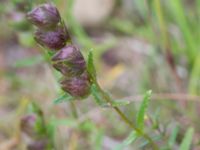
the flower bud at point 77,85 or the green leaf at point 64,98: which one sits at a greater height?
the flower bud at point 77,85

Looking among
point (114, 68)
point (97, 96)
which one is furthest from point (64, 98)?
point (114, 68)

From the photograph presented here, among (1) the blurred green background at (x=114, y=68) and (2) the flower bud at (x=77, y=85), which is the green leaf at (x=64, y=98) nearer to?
(2) the flower bud at (x=77, y=85)

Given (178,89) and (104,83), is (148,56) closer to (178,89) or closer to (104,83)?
(104,83)

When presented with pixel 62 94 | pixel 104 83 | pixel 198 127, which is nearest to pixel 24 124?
pixel 62 94

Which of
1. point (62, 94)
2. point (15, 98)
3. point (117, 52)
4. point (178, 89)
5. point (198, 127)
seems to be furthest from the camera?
point (117, 52)

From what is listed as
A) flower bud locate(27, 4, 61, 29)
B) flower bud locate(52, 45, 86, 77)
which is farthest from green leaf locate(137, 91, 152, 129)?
flower bud locate(27, 4, 61, 29)

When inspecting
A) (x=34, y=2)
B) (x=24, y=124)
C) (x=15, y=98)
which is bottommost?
(x=15, y=98)

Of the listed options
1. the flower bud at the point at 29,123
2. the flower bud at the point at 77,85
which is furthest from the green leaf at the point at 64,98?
the flower bud at the point at 29,123
